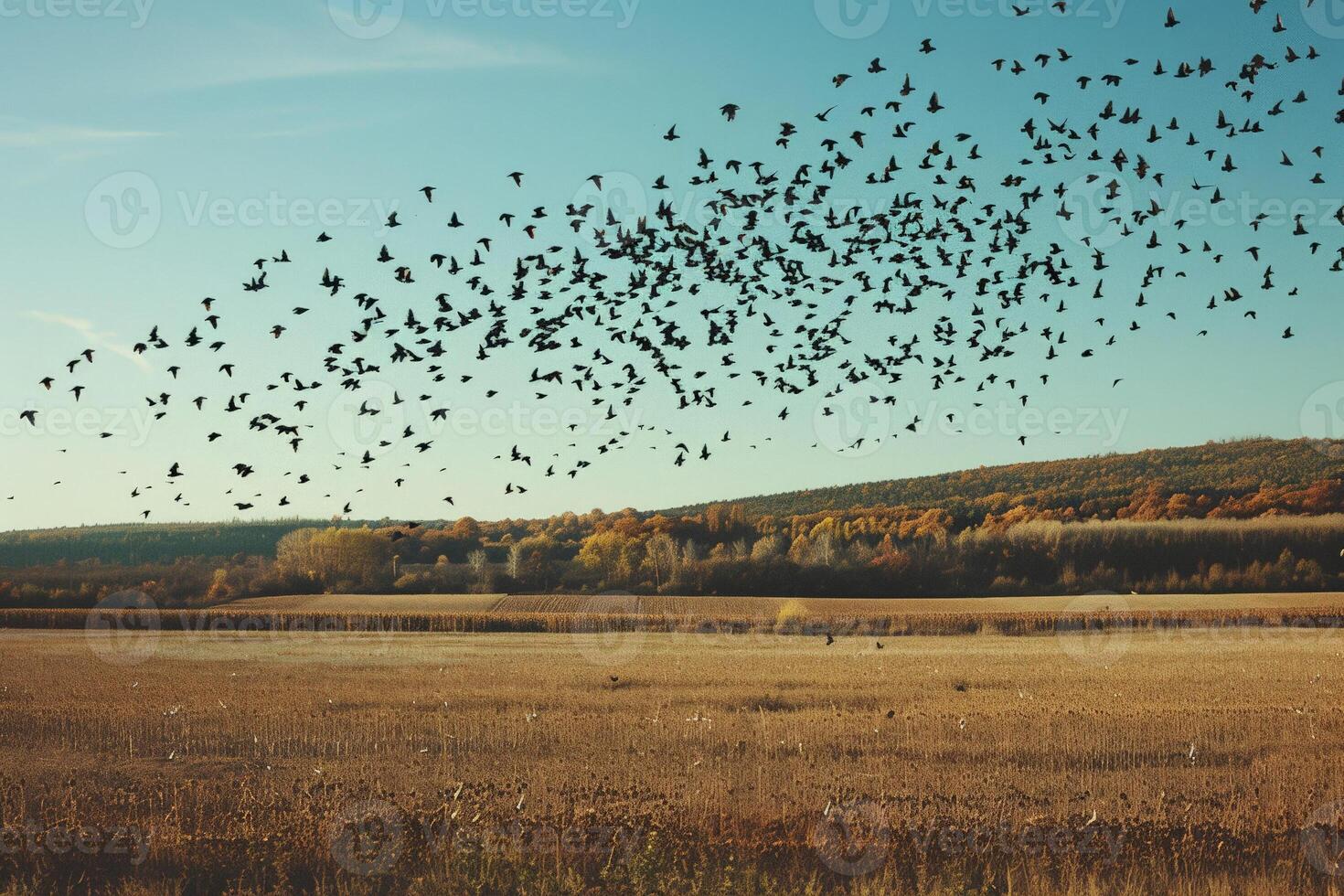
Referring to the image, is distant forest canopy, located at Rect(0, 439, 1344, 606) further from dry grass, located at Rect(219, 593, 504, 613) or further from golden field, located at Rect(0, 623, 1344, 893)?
golden field, located at Rect(0, 623, 1344, 893)

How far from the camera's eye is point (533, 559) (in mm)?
95625

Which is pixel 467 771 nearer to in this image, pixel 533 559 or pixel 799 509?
pixel 533 559

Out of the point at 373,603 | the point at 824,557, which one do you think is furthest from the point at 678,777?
the point at 824,557

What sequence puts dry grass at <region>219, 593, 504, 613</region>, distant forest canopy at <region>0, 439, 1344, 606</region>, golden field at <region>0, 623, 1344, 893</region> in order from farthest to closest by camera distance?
distant forest canopy at <region>0, 439, 1344, 606</region> < dry grass at <region>219, 593, 504, 613</region> < golden field at <region>0, 623, 1344, 893</region>

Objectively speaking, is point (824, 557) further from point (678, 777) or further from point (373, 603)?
point (678, 777)

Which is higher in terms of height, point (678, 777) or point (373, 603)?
point (373, 603)

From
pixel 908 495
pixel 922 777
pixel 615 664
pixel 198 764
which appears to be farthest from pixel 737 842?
pixel 908 495

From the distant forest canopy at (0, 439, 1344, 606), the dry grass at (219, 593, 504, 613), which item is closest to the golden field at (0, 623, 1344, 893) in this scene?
the dry grass at (219, 593, 504, 613)

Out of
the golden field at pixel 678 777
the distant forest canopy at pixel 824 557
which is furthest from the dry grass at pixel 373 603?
the golden field at pixel 678 777

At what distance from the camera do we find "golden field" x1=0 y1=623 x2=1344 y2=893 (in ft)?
38.4

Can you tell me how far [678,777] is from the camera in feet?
54.2

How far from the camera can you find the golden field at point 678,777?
38.4ft

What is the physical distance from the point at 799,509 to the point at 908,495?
1441 centimetres

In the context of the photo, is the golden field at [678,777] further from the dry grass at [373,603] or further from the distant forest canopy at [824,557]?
the distant forest canopy at [824,557]
